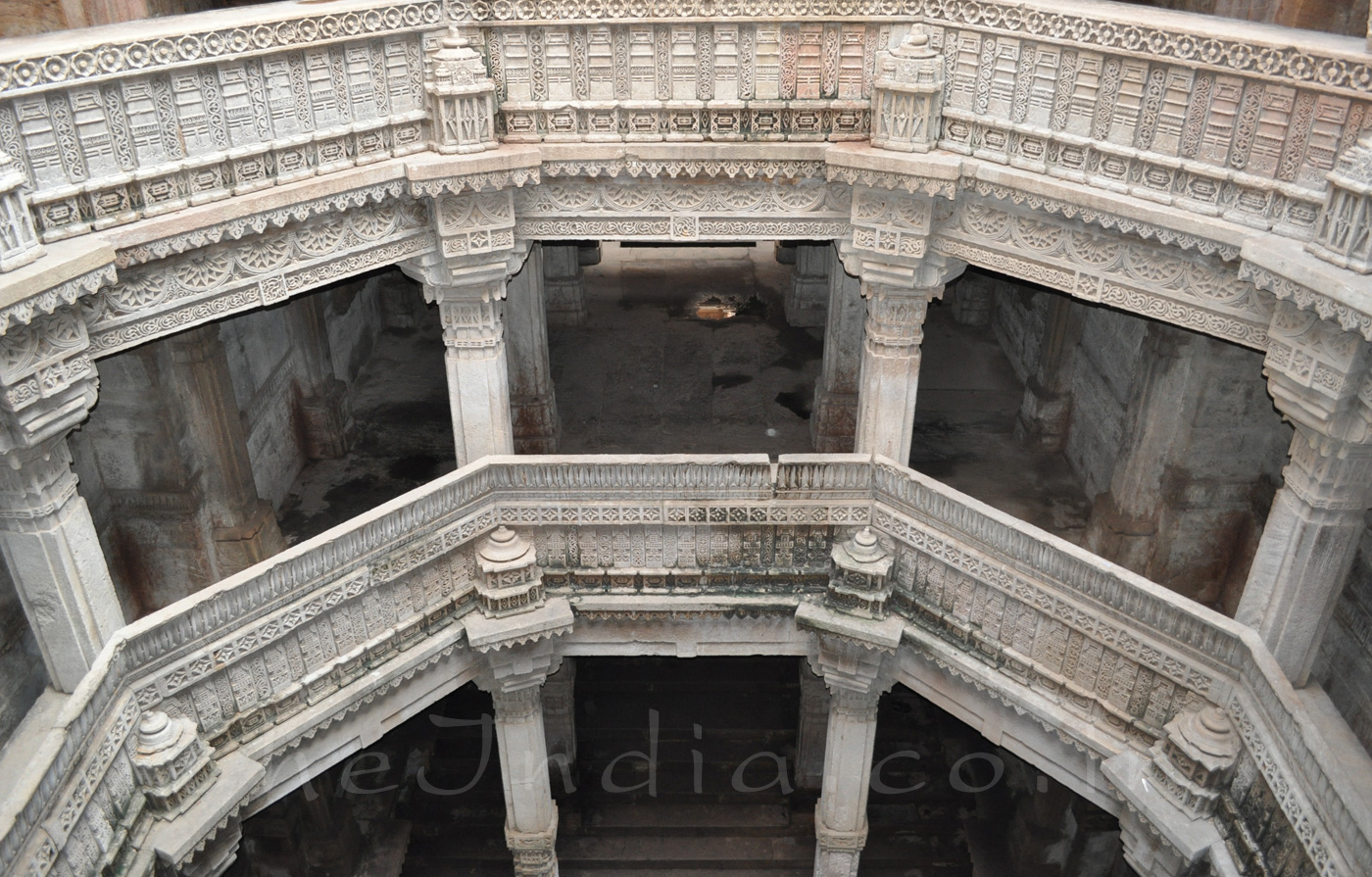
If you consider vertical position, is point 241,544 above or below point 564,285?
below

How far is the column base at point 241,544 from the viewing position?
1245 centimetres

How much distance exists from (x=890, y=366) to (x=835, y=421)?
3.51m

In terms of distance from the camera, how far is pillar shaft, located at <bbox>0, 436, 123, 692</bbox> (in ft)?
25.6

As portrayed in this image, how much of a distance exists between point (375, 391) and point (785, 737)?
7828 mm

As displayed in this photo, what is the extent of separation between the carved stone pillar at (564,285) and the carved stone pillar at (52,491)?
30.5ft

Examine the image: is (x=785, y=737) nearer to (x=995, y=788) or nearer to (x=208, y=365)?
(x=995, y=788)

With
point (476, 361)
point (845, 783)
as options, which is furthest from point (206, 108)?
point (845, 783)

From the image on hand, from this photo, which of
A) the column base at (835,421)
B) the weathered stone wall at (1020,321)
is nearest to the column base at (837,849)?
the column base at (835,421)

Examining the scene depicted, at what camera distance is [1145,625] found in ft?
27.7

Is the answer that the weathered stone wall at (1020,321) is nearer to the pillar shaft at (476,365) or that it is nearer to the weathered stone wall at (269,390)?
the pillar shaft at (476,365)

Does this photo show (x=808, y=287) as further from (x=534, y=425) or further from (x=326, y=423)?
(x=326, y=423)

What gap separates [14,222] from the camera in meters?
7.11

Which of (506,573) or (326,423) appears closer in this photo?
(506,573)

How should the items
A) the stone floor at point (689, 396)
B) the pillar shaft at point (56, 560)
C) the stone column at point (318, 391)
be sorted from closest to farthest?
the pillar shaft at point (56, 560)
the stone floor at point (689, 396)
the stone column at point (318, 391)
